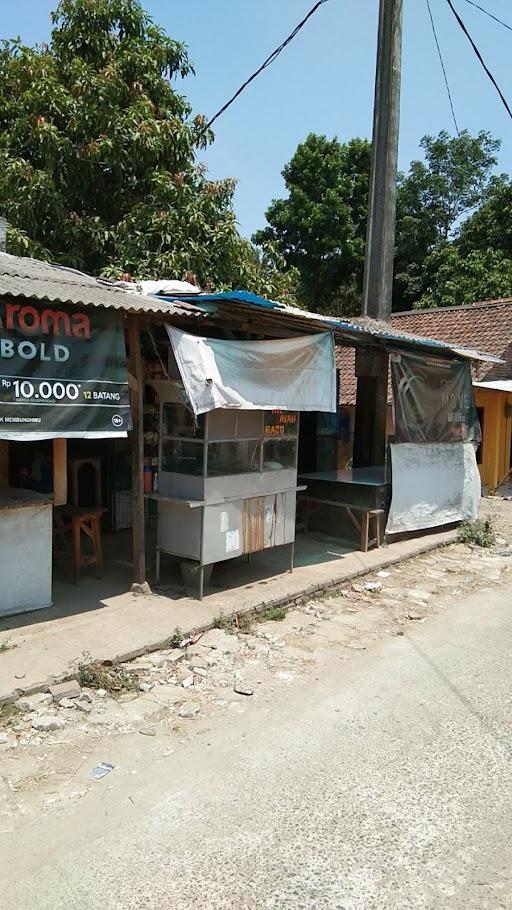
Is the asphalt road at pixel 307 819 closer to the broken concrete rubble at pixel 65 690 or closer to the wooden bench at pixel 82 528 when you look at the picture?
the broken concrete rubble at pixel 65 690

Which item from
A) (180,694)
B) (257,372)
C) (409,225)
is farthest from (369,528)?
(409,225)

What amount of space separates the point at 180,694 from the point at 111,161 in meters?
9.11

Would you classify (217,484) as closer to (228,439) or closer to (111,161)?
(228,439)

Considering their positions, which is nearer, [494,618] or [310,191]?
[494,618]

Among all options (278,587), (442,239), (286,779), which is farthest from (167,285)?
(442,239)

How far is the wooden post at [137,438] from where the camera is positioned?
6.46 m

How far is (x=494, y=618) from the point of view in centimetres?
673

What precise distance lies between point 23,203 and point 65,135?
1.44 meters

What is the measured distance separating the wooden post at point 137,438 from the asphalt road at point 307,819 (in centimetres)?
257

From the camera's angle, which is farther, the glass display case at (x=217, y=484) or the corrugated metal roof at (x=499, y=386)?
the corrugated metal roof at (x=499, y=386)

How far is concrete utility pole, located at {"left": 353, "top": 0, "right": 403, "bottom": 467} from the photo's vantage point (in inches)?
428

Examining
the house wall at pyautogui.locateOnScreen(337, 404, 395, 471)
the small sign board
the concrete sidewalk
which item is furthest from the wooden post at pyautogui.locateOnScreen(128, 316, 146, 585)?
the house wall at pyautogui.locateOnScreen(337, 404, 395, 471)

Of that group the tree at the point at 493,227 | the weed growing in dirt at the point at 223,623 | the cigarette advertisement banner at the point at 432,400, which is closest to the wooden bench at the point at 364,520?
the cigarette advertisement banner at the point at 432,400

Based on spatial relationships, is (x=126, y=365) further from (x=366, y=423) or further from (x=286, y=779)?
(x=366, y=423)
